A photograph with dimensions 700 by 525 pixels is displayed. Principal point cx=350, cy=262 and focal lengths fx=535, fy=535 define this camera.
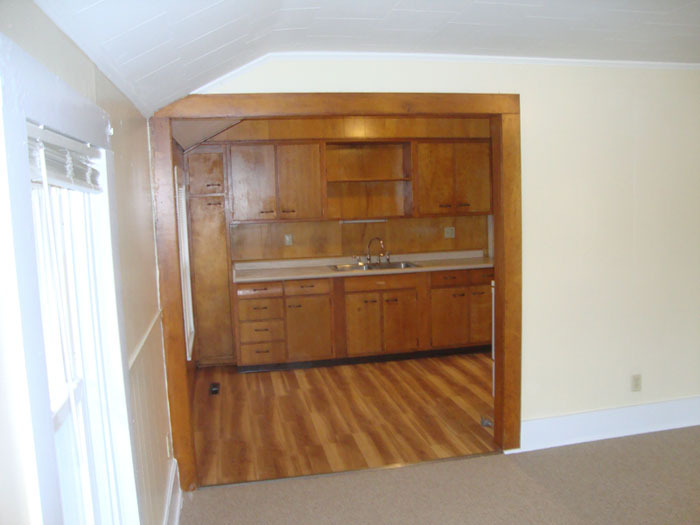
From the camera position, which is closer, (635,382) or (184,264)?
(635,382)

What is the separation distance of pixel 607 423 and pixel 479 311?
6.48ft

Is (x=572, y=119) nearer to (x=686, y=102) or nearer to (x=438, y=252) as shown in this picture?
(x=686, y=102)

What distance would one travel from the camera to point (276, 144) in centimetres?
493

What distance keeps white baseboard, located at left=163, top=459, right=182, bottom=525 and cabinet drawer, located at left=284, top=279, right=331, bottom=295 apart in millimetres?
2206

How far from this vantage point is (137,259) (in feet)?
6.96

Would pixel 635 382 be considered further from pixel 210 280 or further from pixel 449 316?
pixel 210 280

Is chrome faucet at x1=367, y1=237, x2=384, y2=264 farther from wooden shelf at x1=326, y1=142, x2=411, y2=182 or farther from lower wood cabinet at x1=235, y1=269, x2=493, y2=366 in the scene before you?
wooden shelf at x1=326, y1=142, x2=411, y2=182

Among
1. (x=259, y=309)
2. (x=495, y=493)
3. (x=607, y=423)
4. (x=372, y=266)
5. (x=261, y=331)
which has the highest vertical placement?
(x=372, y=266)

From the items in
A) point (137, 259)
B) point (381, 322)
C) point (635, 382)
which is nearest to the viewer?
point (137, 259)

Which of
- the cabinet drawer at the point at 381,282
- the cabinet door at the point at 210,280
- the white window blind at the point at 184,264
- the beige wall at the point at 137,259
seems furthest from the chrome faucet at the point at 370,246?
the beige wall at the point at 137,259

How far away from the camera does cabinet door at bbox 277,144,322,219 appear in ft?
16.3

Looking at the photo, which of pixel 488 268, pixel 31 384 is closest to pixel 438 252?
pixel 488 268

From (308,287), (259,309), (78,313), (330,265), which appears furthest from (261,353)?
(78,313)

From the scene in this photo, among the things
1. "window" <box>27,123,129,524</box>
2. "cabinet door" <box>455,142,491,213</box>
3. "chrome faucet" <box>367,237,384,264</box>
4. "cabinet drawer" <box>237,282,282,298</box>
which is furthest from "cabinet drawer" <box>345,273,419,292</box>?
"window" <box>27,123,129,524</box>
